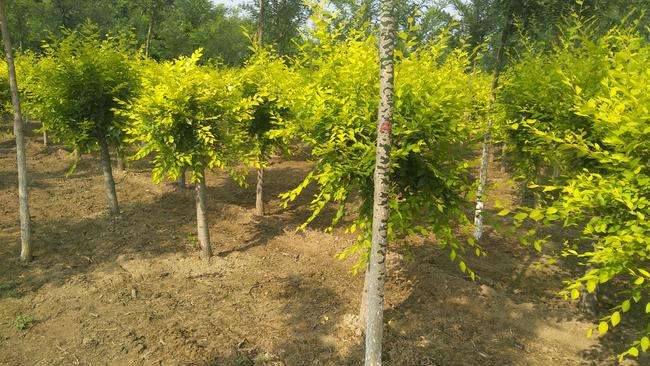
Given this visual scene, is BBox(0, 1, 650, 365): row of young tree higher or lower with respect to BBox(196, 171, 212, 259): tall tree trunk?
higher

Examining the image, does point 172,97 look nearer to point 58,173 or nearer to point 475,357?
point 475,357

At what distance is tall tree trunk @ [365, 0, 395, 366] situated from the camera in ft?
13.1

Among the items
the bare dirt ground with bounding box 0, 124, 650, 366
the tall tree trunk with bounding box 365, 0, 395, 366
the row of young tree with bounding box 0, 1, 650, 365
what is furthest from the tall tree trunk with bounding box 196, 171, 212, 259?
the tall tree trunk with bounding box 365, 0, 395, 366

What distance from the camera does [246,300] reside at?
26.9 ft

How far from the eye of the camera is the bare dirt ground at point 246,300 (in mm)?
6684

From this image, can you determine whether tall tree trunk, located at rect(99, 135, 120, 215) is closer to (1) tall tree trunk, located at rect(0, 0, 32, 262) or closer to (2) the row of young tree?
(2) the row of young tree

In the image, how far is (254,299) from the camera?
27.1 ft

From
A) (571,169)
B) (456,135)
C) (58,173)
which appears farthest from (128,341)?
(58,173)

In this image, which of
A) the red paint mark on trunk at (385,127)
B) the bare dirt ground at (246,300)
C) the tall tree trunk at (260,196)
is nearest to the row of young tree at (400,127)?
the red paint mark on trunk at (385,127)

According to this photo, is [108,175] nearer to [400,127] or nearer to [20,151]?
[20,151]

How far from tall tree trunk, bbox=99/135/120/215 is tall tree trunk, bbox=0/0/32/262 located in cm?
260

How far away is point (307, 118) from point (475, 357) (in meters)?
4.84

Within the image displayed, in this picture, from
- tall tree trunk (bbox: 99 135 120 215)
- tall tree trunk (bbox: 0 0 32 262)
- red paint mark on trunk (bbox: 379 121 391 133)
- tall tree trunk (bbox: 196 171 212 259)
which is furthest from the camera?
tall tree trunk (bbox: 99 135 120 215)

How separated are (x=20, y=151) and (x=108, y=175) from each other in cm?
320
